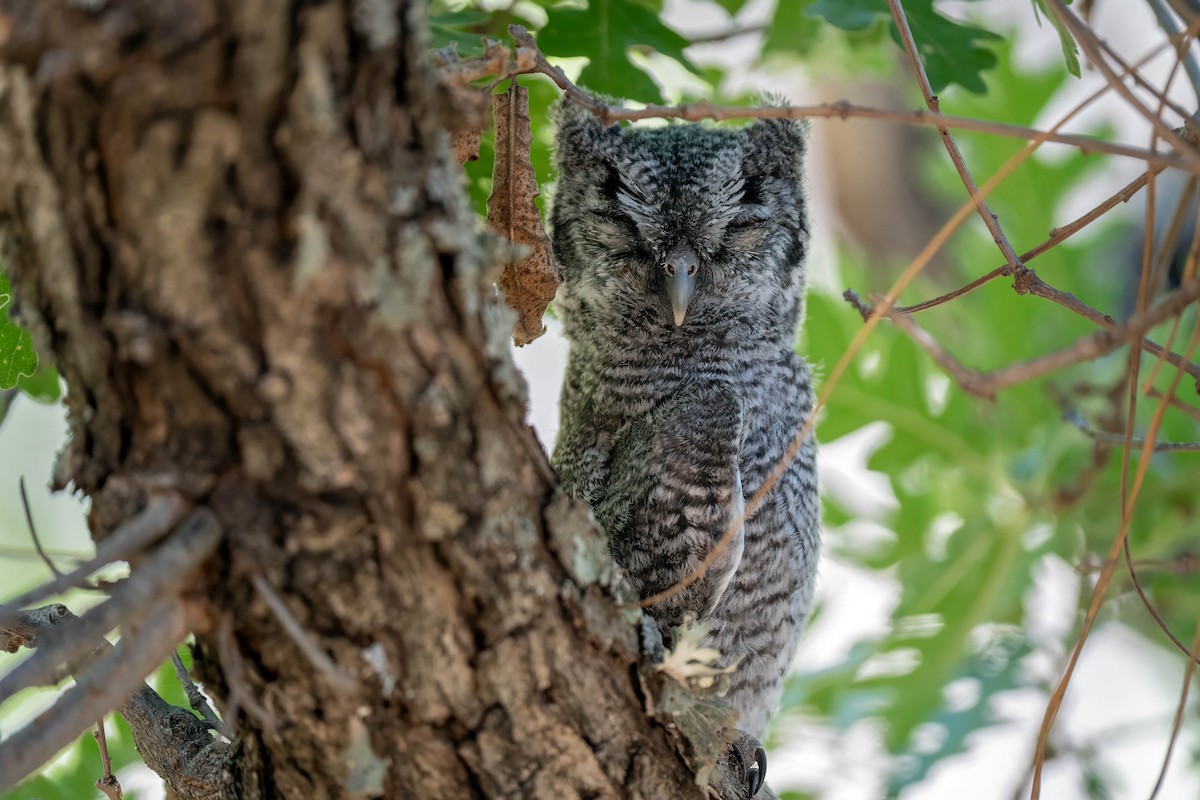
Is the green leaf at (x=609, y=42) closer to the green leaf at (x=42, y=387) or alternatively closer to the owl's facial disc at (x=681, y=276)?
the owl's facial disc at (x=681, y=276)

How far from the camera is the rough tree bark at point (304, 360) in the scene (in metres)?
0.88

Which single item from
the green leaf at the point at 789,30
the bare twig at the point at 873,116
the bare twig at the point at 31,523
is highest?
the green leaf at the point at 789,30

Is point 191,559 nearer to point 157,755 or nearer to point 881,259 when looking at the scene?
point 157,755

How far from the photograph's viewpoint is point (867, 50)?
2.89 m

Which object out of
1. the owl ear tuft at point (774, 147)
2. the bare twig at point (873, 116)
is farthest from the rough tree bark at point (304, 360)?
the owl ear tuft at point (774, 147)

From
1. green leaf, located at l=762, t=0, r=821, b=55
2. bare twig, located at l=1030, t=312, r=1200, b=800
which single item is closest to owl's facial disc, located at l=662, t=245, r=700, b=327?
green leaf, located at l=762, t=0, r=821, b=55

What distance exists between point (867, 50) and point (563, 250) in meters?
1.20

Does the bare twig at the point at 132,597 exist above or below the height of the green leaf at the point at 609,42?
below

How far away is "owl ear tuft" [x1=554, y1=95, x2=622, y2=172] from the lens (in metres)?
2.12

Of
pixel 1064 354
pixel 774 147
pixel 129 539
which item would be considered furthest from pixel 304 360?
pixel 774 147

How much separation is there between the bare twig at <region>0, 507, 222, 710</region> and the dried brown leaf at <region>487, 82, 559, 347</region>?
2.27 ft

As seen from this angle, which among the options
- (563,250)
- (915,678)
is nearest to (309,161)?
(563,250)

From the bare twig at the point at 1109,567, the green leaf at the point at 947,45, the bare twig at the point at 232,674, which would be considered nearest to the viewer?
the bare twig at the point at 232,674

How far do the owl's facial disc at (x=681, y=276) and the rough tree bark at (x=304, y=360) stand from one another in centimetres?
88
